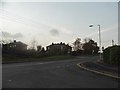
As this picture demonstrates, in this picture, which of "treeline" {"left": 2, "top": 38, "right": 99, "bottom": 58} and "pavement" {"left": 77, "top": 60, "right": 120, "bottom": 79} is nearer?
"pavement" {"left": 77, "top": 60, "right": 120, "bottom": 79}

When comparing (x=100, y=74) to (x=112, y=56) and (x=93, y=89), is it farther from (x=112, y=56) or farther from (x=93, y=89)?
(x=112, y=56)

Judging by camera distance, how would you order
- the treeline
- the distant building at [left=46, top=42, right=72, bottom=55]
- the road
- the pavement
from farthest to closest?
the distant building at [left=46, top=42, right=72, bottom=55] → the treeline → the pavement → the road

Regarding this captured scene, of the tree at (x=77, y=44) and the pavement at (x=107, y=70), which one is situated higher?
the tree at (x=77, y=44)

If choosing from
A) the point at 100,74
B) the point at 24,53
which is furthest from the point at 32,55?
the point at 100,74

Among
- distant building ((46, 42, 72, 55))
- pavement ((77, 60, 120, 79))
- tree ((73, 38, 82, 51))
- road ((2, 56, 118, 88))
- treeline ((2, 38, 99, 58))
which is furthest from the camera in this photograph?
tree ((73, 38, 82, 51))

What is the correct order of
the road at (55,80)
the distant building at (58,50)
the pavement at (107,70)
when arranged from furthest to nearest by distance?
the distant building at (58,50)
the pavement at (107,70)
the road at (55,80)

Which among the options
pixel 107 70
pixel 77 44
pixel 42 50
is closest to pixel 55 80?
pixel 107 70

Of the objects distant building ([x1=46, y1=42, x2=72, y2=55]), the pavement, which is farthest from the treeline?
the pavement

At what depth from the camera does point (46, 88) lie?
11258mm

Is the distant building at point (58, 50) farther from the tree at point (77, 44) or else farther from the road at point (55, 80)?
the road at point (55, 80)

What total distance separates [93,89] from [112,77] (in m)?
5.19

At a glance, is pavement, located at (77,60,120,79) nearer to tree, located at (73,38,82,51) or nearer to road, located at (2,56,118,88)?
road, located at (2,56,118,88)

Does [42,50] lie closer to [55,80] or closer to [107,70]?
[107,70]

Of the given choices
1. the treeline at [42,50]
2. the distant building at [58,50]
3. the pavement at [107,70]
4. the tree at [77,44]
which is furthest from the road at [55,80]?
the tree at [77,44]
